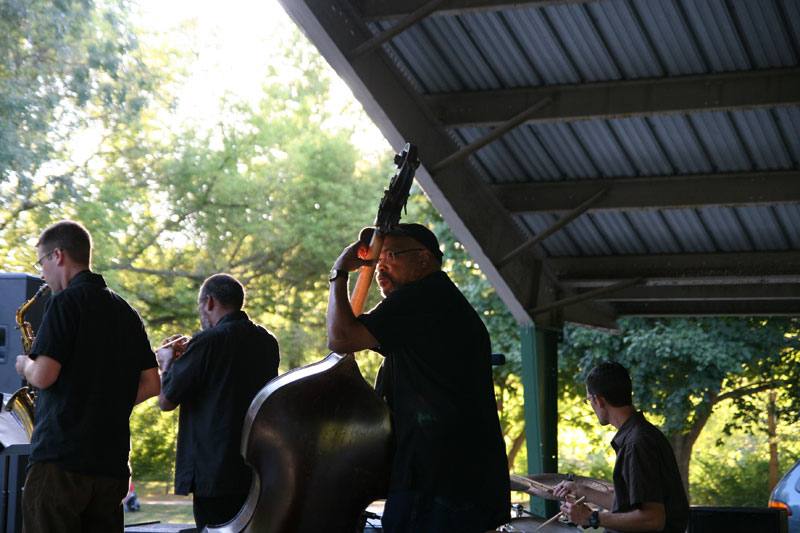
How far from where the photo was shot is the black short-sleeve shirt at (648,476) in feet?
→ 13.0

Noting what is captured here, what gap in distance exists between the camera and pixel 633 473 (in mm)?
4000

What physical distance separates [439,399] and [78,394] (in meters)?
1.47

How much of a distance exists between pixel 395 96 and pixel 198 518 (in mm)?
2995

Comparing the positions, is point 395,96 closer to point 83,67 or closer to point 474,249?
point 474,249

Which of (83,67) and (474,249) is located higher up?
(83,67)

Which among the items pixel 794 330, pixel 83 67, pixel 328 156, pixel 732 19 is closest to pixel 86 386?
pixel 732 19

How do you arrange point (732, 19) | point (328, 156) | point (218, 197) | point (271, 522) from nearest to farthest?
point (271, 522) → point (732, 19) → point (218, 197) → point (328, 156)

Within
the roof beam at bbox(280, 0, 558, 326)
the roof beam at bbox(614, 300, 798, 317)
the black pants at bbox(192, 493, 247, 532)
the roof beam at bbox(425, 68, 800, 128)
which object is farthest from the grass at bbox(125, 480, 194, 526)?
the black pants at bbox(192, 493, 247, 532)

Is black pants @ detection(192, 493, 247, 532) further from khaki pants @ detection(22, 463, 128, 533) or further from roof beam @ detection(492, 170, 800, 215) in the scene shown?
roof beam @ detection(492, 170, 800, 215)

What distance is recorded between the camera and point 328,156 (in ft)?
74.7

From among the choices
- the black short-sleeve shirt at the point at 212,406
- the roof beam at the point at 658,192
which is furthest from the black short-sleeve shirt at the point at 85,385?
the roof beam at the point at 658,192

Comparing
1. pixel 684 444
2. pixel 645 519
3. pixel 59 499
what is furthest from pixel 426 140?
pixel 684 444

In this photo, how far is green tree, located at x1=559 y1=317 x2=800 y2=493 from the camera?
49.7 ft

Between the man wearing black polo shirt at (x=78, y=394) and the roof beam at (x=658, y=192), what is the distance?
4297 millimetres
